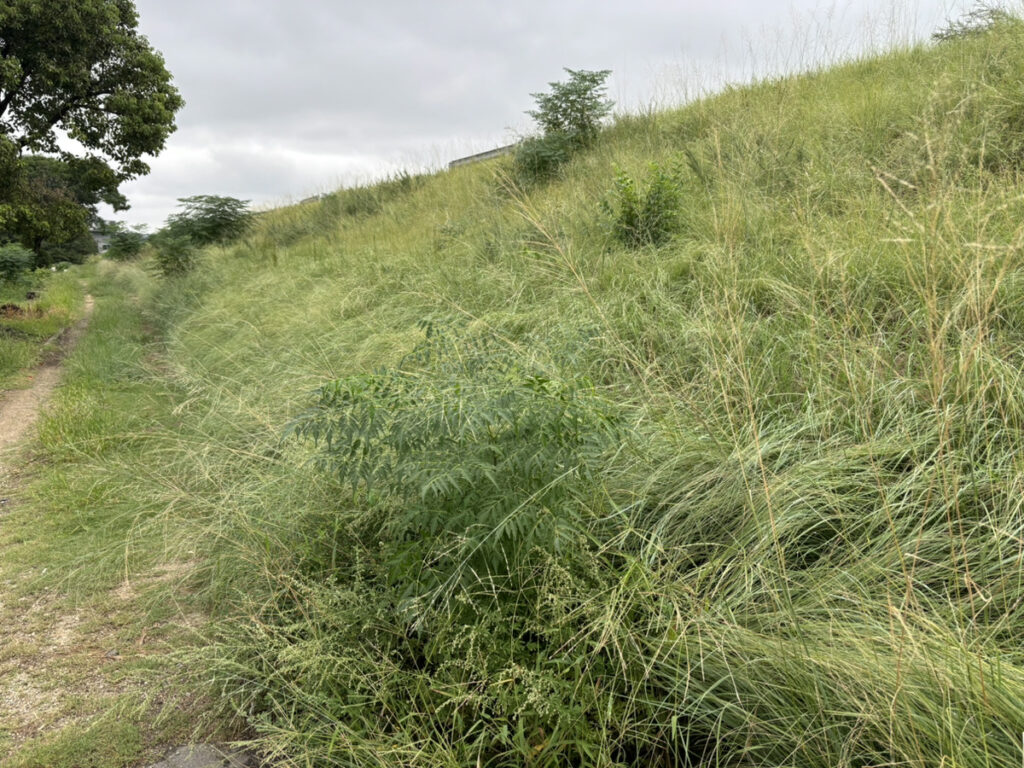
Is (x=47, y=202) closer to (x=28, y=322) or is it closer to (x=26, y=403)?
(x=28, y=322)

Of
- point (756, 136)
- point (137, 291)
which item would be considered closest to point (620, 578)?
point (756, 136)

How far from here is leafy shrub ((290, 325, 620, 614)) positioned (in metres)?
2.05

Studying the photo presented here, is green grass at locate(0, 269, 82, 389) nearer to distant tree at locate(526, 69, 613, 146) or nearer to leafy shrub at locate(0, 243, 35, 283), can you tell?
leafy shrub at locate(0, 243, 35, 283)

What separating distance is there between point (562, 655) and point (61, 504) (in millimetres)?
3884

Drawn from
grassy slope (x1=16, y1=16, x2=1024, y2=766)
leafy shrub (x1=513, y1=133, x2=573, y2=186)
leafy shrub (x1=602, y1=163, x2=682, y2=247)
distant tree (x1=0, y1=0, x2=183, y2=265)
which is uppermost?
distant tree (x1=0, y1=0, x2=183, y2=265)

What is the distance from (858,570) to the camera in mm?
1961

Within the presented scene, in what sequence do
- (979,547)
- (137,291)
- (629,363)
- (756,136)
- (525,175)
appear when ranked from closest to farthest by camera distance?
(979,547)
(629,363)
(756,136)
(525,175)
(137,291)

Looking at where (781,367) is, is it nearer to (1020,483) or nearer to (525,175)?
(1020,483)

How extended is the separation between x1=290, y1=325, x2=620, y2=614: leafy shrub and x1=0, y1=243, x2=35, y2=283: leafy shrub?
17793 mm

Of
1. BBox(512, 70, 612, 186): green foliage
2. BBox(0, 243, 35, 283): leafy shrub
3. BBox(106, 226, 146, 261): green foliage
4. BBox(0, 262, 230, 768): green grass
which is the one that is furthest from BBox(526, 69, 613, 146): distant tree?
BBox(106, 226, 146, 261): green foliage

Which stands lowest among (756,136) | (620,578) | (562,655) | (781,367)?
(562,655)

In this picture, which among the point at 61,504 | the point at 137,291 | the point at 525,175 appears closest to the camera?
the point at 61,504

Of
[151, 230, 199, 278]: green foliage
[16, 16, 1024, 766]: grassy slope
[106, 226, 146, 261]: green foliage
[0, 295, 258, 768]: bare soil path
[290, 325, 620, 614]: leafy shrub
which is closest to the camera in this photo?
[16, 16, 1024, 766]: grassy slope

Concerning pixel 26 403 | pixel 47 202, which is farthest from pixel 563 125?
pixel 47 202
